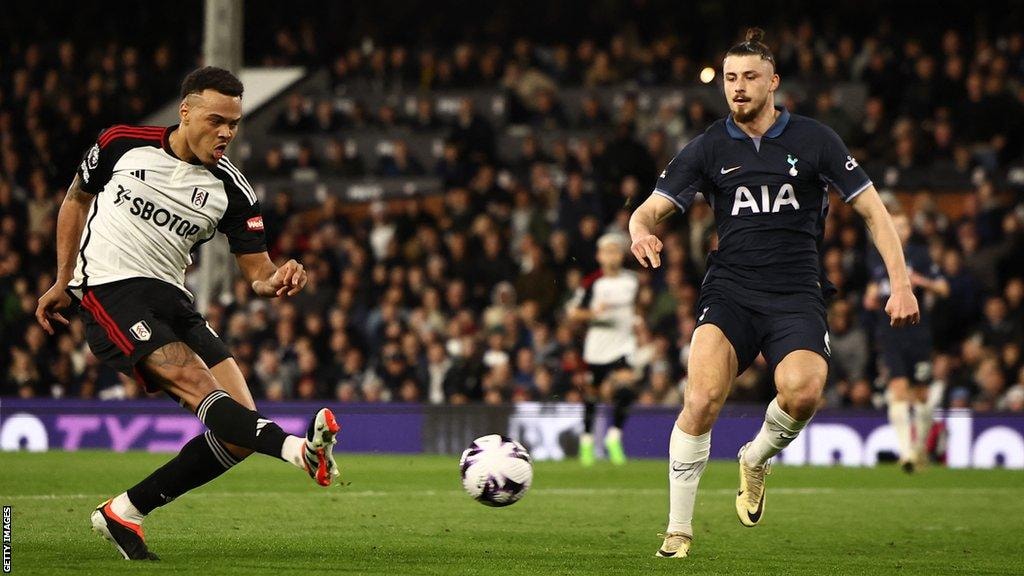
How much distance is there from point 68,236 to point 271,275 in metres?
0.90

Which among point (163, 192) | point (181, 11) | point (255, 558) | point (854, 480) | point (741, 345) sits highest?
point (181, 11)

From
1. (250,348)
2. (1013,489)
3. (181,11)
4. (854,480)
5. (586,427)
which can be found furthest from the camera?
(181,11)

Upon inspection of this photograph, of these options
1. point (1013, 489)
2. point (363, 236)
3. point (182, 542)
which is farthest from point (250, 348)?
point (182, 542)

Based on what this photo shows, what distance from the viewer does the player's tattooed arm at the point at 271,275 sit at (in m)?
6.61

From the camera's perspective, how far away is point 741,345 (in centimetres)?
738

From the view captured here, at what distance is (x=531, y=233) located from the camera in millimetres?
19250

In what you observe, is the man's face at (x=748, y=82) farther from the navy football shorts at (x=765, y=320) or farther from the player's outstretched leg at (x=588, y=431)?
the player's outstretched leg at (x=588, y=431)

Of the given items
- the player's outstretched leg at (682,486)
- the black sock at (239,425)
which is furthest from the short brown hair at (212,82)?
the player's outstretched leg at (682,486)

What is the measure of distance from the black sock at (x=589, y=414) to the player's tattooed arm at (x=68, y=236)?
8431mm

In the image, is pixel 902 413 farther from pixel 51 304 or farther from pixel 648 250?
pixel 51 304

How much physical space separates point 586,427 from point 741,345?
769 centimetres

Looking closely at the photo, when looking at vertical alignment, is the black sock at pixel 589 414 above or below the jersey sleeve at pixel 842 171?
below

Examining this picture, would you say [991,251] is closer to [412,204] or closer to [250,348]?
[412,204]

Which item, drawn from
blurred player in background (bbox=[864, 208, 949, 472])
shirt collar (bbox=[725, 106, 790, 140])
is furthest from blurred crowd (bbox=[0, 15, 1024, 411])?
shirt collar (bbox=[725, 106, 790, 140])
